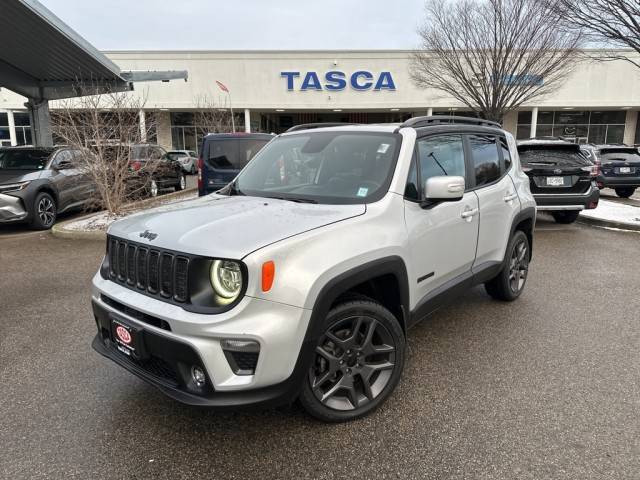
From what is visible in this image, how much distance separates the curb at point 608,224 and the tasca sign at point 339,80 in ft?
76.7

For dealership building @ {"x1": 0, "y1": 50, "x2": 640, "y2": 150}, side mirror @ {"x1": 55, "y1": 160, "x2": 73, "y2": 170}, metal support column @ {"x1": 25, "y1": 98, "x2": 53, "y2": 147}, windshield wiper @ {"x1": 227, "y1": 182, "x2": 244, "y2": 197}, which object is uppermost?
dealership building @ {"x1": 0, "y1": 50, "x2": 640, "y2": 150}

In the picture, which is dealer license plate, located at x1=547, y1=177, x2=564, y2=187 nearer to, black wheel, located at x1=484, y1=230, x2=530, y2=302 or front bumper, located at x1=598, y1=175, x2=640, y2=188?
black wheel, located at x1=484, y1=230, x2=530, y2=302

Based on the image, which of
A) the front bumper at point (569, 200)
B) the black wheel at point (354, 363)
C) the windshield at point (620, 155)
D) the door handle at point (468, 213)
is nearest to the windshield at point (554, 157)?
the front bumper at point (569, 200)

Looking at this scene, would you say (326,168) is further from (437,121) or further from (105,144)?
(105,144)

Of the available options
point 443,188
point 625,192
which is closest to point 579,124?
point 625,192

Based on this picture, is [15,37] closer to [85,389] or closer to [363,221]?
[85,389]

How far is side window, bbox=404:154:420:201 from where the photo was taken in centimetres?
312

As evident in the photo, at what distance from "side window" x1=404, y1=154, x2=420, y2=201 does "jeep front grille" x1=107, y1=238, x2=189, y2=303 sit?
61.0 inches

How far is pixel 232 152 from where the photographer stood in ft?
31.2

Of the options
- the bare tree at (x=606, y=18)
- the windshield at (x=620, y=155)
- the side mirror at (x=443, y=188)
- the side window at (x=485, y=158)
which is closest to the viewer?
the side mirror at (x=443, y=188)

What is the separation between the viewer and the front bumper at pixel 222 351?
2.22 metres

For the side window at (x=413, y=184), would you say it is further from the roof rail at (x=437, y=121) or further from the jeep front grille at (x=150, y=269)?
the jeep front grille at (x=150, y=269)

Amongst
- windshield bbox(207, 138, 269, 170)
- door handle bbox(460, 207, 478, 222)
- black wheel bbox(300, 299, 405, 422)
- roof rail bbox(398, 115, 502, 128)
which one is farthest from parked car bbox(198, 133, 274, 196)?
black wheel bbox(300, 299, 405, 422)

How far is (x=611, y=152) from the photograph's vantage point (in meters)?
13.5
